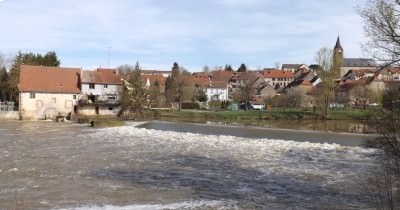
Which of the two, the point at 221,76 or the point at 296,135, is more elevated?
the point at 221,76

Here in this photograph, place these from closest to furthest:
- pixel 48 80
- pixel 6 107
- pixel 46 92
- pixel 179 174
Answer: pixel 179 174
pixel 6 107
pixel 46 92
pixel 48 80

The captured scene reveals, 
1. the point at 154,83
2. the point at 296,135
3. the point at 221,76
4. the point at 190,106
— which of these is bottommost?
the point at 296,135

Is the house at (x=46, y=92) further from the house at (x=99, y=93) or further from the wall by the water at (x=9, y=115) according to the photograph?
the house at (x=99, y=93)

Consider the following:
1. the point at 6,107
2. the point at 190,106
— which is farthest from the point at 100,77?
the point at 190,106

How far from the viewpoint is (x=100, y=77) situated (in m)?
69.6

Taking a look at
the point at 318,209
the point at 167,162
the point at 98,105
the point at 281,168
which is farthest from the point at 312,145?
the point at 98,105

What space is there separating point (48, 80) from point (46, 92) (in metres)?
2.84

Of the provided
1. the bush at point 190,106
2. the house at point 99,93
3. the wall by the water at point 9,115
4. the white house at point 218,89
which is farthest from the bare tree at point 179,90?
the wall by the water at point 9,115

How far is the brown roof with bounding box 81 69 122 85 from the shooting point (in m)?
67.4

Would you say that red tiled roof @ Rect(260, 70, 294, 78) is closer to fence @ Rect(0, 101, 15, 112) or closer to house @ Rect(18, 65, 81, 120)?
house @ Rect(18, 65, 81, 120)

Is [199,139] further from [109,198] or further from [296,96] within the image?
[296,96]

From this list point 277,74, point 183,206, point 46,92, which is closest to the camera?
point 183,206

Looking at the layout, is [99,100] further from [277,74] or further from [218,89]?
[277,74]

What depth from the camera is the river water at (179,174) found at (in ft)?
48.9
